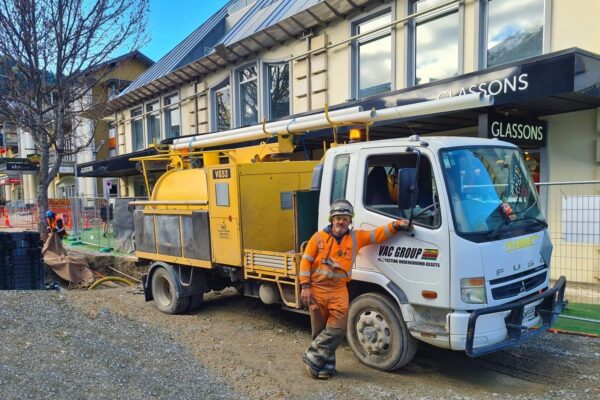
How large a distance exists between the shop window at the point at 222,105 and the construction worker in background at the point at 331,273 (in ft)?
44.7

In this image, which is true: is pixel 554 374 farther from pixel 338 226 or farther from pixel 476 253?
pixel 338 226

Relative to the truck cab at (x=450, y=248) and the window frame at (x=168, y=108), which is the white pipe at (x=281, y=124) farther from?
the window frame at (x=168, y=108)

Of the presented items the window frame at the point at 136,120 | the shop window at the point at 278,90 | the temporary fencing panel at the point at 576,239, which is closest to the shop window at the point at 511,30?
the temporary fencing panel at the point at 576,239

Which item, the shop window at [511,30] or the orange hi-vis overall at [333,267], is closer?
the orange hi-vis overall at [333,267]

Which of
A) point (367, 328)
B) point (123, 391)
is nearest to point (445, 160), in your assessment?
point (367, 328)

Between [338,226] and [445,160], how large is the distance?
116cm

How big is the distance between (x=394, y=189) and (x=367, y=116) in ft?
3.49

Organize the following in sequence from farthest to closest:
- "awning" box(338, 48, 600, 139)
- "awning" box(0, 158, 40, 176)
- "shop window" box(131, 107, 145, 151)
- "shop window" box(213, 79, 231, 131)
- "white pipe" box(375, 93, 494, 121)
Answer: "awning" box(0, 158, 40, 176) < "shop window" box(131, 107, 145, 151) < "shop window" box(213, 79, 231, 131) < "awning" box(338, 48, 600, 139) < "white pipe" box(375, 93, 494, 121)

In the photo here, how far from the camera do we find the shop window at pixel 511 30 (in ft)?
28.9

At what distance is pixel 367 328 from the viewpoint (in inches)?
186

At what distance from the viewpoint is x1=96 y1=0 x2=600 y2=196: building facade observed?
7.64m

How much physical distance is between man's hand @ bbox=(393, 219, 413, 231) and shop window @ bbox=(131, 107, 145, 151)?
69.7 feet

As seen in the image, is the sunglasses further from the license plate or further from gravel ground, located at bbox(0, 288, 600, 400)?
the license plate

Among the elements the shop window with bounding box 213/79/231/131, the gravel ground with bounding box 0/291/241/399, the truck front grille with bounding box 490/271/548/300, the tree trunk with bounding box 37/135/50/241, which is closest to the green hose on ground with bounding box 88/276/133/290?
the gravel ground with bounding box 0/291/241/399
